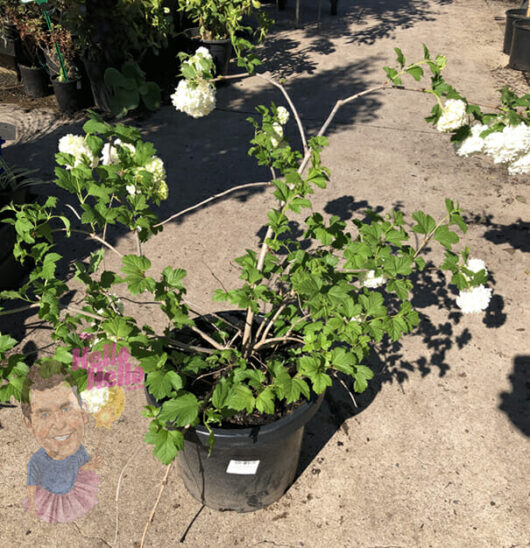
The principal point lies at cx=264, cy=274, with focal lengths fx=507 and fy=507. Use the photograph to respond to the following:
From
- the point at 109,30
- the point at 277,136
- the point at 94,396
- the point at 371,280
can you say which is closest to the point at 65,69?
the point at 109,30

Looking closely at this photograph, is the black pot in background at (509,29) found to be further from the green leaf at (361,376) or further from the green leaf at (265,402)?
the green leaf at (265,402)

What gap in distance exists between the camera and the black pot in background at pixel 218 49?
6453 mm

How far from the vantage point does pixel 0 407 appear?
2.82 meters

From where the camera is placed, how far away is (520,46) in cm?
714

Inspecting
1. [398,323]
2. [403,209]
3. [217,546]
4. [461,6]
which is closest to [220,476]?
[217,546]

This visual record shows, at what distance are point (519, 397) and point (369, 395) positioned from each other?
88cm

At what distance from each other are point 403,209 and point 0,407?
344 cm

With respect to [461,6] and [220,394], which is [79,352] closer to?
[220,394]

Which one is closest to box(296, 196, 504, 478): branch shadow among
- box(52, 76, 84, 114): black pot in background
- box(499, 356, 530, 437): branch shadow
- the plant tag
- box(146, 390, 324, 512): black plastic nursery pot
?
box(499, 356, 530, 437): branch shadow

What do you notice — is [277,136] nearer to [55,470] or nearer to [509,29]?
[55,470]

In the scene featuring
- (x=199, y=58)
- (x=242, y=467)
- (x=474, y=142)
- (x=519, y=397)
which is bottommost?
(x=519, y=397)

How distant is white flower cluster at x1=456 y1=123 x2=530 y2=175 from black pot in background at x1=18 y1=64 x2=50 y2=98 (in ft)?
19.2

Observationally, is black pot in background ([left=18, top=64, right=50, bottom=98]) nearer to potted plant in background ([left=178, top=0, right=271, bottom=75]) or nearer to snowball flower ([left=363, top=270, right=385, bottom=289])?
potted plant in background ([left=178, top=0, right=271, bottom=75])

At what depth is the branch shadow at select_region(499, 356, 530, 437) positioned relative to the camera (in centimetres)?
282
